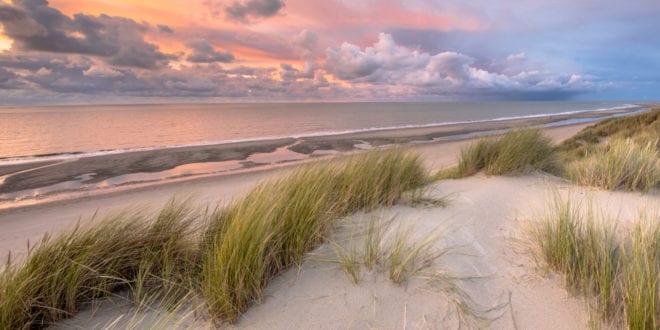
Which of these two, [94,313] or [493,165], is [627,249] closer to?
[493,165]

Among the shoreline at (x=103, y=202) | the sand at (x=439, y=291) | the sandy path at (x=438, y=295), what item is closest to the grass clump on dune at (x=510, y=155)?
the shoreline at (x=103, y=202)

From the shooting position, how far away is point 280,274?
2.62 metres

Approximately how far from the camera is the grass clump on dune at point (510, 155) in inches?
243

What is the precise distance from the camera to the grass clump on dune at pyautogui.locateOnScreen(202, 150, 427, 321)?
7.32 ft

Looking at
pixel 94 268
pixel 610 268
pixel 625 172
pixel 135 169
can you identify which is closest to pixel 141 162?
pixel 135 169

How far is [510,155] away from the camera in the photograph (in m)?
6.25

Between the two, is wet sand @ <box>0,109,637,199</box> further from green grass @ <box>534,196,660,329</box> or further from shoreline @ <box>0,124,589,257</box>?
green grass @ <box>534,196,660,329</box>

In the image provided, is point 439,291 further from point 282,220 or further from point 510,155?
point 510,155

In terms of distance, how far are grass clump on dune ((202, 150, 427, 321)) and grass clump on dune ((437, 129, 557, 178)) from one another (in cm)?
236

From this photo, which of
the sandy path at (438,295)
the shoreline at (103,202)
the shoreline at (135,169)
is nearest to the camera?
the sandy path at (438,295)

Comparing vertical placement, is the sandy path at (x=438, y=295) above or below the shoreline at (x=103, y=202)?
above

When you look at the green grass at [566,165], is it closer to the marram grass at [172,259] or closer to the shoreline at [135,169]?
the shoreline at [135,169]

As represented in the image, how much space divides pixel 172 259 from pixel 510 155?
20.8 feet

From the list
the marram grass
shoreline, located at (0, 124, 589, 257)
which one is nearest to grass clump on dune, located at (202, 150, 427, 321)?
the marram grass
